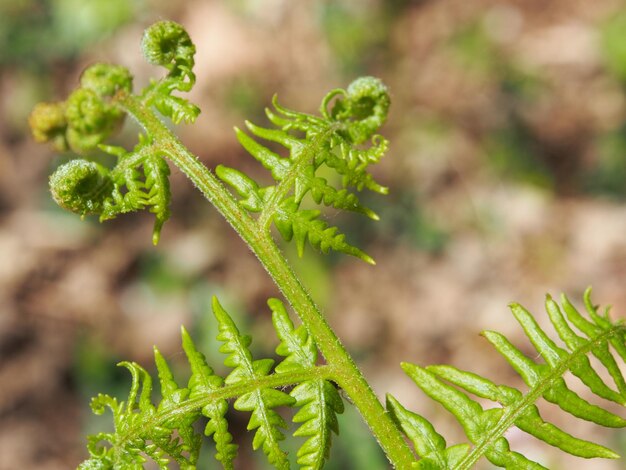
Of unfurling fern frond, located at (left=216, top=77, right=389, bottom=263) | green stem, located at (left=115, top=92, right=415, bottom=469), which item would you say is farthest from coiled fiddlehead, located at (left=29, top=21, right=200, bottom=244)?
unfurling fern frond, located at (left=216, top=77, right=389, bottom=263)

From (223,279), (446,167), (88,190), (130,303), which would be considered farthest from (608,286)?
(88,190)

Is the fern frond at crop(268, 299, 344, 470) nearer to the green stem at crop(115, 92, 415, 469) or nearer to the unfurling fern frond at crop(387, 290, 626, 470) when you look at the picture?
the green stem at crop(115, 92, 415, 469)

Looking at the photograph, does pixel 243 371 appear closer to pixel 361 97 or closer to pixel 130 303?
pixel 361 97

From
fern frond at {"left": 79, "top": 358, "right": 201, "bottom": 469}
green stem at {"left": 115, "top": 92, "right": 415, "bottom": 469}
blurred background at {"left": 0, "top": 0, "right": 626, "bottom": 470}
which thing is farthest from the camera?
blurred background at {"left": 0, "top": 0, "right": 626, "bottom": 470}

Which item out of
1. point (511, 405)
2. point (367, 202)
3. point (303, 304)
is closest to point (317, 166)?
point (303, 304)

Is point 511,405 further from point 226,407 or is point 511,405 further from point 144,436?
point 144,436

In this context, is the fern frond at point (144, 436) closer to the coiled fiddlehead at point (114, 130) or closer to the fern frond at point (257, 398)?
the fern frond at point (257, 398)
